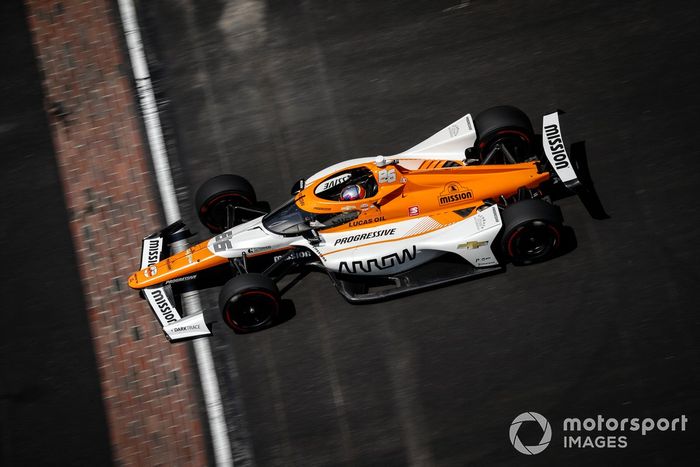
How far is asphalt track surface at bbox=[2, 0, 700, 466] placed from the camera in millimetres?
10578

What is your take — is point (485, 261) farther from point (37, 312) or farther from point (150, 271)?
point (37, 312)

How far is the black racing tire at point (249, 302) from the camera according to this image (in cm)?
1088

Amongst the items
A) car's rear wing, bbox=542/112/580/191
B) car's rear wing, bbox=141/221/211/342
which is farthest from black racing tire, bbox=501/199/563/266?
car's rear wing, bbox=141/221/211/342

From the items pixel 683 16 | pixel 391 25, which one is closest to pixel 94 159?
pixel 391 25

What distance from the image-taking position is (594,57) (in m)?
13.7

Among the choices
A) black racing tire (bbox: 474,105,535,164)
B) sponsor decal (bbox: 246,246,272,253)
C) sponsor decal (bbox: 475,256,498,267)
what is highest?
black racing tire (bbox: 474,105,535,164)

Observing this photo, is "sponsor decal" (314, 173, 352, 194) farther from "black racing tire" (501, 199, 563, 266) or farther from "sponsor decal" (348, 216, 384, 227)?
"black racing tire" (501, 199, 563, 266)

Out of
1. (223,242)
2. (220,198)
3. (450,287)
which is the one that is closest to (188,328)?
(223,242)

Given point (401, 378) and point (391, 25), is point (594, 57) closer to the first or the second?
point (391, 25)

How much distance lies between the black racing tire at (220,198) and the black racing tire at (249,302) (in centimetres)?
171

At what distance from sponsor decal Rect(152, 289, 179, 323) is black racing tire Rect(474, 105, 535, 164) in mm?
5433

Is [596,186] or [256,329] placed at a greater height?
[596,186]

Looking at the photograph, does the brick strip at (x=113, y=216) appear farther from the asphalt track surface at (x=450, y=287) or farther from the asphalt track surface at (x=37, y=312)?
the asphalt track surface at (x=450, y=287)

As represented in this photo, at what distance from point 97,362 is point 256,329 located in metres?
2.70
